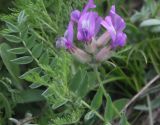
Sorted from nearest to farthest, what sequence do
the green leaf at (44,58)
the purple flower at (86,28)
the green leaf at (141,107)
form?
the purple flower at (86,28) → the green leaf at (44,58) → the green leaf at (141,107)

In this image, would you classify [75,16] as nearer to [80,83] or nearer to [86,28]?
[86,28]

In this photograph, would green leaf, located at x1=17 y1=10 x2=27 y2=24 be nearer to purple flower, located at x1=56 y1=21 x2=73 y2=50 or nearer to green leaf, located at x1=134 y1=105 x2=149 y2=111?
purple flower, located at x1=56 y1=21 x2=73 y2=50

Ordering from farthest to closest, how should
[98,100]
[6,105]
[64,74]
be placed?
[6,105], [98,100], [64,74]

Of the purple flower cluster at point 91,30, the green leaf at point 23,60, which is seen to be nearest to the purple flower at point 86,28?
the purple flower cluster at point 91,30

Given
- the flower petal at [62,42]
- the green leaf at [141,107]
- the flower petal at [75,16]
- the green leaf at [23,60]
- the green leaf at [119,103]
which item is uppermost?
the flower petal at [75,16]

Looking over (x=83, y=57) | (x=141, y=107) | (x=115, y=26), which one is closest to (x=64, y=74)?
(x=83, y=57)

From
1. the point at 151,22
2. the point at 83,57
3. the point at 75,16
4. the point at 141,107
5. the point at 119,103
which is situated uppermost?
the point at 75,16

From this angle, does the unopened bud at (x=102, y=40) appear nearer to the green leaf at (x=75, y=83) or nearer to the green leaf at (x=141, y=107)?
the green leaf at (x=75, y=83)
